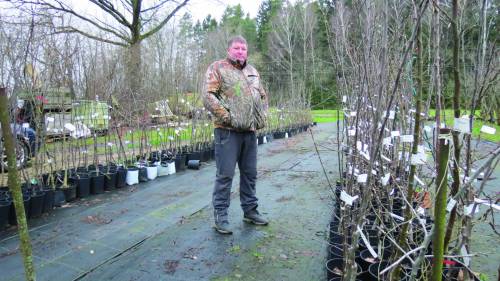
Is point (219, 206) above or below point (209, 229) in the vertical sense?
above

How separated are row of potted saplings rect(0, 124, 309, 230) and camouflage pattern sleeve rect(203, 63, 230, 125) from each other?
1.89 metres

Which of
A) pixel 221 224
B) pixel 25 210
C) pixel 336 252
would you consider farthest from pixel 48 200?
pixel 336 252

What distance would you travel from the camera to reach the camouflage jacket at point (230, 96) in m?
2.96

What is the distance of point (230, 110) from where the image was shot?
2.98 m

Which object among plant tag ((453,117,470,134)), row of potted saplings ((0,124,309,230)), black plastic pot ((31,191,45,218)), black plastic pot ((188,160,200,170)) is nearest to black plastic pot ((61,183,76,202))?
row of potted saplings ((0,124,309,230))

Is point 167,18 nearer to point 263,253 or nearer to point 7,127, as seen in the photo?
point 263,253

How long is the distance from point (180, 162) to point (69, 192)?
6.84ft

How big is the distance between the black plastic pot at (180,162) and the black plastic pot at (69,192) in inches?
72.7

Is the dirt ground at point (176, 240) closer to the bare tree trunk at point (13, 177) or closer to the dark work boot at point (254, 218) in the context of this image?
the dark work boot at point (254, 218)

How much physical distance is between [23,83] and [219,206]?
90.9 inches

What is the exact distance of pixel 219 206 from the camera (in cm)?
309

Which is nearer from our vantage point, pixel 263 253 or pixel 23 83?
pixel 263 253

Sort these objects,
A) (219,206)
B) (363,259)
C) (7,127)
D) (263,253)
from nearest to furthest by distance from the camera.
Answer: (7,127)
(363,259)
(263,253)
(219,206)

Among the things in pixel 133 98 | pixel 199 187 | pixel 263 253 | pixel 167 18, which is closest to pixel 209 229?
pixel 263 253
